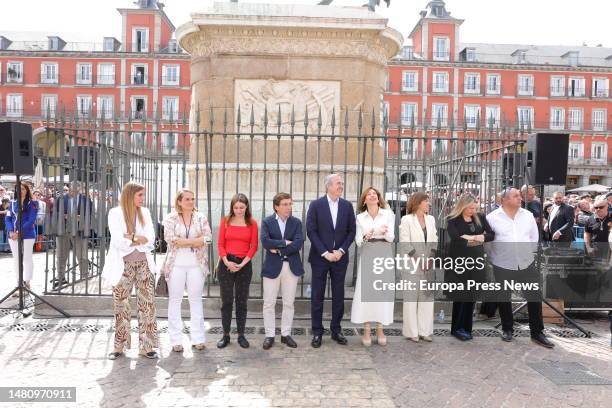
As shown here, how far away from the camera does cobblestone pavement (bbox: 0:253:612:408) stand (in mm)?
4492

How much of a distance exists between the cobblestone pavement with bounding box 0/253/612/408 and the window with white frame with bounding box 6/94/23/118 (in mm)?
48146

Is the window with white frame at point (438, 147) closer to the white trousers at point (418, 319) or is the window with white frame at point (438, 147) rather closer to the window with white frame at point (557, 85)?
the white trousers at point (418, 319)

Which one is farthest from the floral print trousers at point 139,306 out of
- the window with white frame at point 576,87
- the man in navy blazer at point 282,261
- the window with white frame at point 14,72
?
the window with white frame at point 576,87

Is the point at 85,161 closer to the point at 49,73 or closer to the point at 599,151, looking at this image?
the point at 49,73

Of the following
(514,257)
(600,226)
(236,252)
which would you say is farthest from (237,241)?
(600,226)

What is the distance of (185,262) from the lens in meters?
5.84

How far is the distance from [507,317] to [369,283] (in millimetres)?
1696

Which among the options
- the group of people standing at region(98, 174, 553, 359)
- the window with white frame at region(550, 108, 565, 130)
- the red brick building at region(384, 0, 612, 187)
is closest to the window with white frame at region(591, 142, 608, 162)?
the red brick building at region(384, 0, 612, 187)

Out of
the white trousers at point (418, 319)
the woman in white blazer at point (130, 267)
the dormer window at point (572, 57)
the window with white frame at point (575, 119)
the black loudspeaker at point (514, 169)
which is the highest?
the dormer window at point (572, 57)

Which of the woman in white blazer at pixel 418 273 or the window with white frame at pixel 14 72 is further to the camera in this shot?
the window with white frame at pixel 14 72

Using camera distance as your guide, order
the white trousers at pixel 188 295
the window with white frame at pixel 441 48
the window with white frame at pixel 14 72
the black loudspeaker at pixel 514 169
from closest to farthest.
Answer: the white trousers at pixel 188 295 → the black loudspeaker at pixel 514 169 → the window with white frame at pixel 14 72 → the window with white frame at pixel 441 48

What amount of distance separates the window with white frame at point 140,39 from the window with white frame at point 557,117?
120 feet

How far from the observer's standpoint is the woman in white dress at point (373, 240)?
6.16 metres

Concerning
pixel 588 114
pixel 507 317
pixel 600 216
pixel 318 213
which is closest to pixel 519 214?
pixel 507 317
